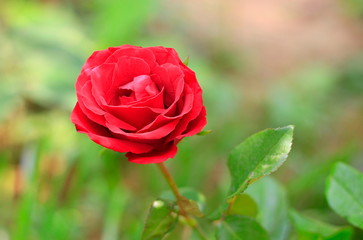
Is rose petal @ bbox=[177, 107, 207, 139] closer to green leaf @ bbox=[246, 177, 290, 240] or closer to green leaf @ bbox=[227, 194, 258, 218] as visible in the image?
green leaf @ bbox=[227, 194, 258, 218]

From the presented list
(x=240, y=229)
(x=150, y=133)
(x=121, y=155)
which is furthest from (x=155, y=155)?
(x=121, y=155)

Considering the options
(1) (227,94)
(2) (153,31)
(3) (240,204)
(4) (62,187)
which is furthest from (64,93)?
(3) (240,204)

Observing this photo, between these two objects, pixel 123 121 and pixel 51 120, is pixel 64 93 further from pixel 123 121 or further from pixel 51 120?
A: pixel 123 121

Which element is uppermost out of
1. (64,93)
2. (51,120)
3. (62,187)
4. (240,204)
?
(240,204)

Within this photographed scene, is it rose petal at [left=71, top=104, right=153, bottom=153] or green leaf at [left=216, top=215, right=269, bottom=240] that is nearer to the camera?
rose petal at [left=71, top=104, right=153, bottom=153]

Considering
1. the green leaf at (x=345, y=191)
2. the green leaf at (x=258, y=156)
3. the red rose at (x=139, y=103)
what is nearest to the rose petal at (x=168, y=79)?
the red rose at (x=139, y=103)

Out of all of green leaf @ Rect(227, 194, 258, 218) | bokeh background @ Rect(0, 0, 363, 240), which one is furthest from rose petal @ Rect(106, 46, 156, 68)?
bokeh background @ Rect(0, 0, 363, 240)

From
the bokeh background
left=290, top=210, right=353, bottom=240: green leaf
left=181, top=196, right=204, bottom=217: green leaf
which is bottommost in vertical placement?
the bokeh background
